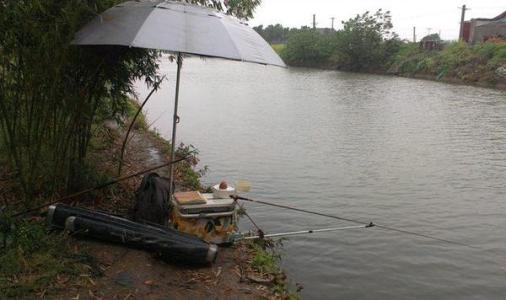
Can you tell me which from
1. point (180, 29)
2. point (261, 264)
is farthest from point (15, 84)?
point (261, 264)

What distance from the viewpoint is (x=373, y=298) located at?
5.21 m

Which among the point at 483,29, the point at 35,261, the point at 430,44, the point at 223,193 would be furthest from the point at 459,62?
the point at 35,261

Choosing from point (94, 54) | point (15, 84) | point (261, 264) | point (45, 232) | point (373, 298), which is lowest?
point (373, 298)

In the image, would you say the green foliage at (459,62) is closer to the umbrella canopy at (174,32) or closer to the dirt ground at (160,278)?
the umbrella canopy at (174,32)

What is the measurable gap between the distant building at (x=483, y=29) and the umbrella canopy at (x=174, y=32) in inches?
1747

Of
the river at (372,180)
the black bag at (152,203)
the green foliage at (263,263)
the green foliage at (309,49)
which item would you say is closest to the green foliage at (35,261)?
the black bag at (152,203)

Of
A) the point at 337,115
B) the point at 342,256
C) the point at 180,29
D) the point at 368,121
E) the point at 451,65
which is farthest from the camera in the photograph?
the point at 451,65

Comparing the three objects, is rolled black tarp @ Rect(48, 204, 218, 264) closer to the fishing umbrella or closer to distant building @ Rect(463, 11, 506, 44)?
the fishing umbrella

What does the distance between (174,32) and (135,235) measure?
1.65 m

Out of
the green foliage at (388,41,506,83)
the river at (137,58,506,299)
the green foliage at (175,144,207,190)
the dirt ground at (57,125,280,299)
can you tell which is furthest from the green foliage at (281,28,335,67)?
the dirt ground at (57,125,280,299)

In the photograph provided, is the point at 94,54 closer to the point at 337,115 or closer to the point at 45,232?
the point at 45,232

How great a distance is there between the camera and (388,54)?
51500 millimetres

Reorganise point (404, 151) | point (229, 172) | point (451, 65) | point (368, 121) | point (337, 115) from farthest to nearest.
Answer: point (451, 65)
point (337, 115)
point (368, 121)
point (404, 151)
point (229, 172)

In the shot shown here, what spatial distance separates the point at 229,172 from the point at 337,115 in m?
9.02
